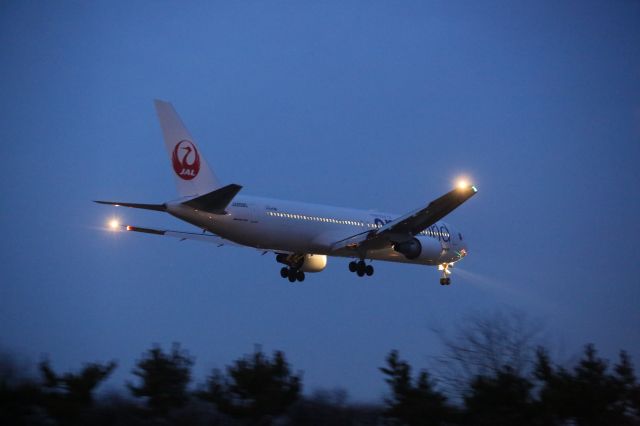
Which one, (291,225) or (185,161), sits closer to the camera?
(185,161)

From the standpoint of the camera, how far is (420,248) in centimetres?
4534

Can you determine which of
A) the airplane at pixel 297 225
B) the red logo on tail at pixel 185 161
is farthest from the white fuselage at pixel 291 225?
the red logo on tail at pixel 185 161

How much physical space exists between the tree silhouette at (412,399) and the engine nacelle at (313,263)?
50.5ft

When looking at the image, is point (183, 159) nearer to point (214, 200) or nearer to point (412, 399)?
point (214, 200)

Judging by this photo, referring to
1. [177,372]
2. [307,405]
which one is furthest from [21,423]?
[307,405]

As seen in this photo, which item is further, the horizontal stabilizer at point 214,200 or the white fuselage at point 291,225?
the white fuselage at point 291,225

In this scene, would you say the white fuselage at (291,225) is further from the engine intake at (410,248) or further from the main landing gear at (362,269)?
the engine intake at (410,248)

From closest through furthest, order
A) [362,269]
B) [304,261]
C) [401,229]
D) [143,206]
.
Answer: [143,206] → [401,229] → [362,269] → [304,261]

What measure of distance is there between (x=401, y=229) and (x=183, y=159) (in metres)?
11.1

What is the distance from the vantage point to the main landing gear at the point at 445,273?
49.9 metres

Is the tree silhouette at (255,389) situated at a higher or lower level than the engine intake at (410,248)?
lower

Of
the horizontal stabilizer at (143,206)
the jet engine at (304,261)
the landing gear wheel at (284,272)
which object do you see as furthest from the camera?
the landing gear wheel at (284,272)

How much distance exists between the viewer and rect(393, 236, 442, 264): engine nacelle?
44938mm

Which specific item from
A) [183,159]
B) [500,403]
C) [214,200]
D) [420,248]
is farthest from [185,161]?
[500,403]
